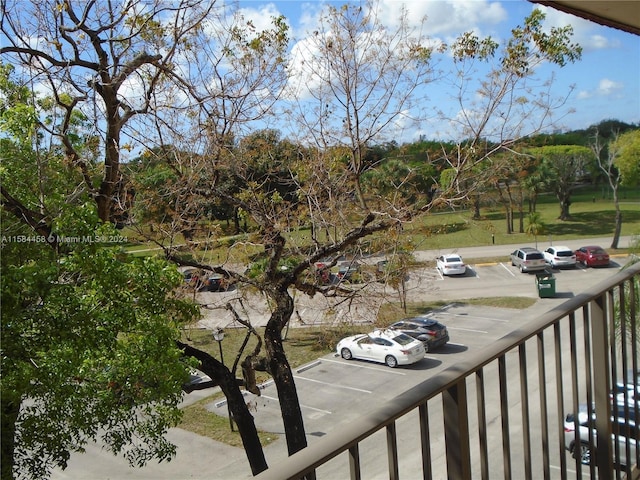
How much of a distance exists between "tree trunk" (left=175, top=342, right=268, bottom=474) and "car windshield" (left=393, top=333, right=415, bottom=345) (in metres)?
4.88

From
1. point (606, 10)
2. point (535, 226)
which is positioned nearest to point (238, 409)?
point (606, 10)

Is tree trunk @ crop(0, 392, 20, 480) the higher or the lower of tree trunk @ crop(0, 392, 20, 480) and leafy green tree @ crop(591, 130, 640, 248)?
the lower

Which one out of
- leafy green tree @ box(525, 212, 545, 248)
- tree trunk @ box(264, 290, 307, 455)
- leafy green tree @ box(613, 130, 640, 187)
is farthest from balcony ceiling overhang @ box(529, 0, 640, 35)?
leafy green tree @ box(525, 212, 545, 248)

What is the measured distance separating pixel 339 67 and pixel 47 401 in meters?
4.16

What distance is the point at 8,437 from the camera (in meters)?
4.65

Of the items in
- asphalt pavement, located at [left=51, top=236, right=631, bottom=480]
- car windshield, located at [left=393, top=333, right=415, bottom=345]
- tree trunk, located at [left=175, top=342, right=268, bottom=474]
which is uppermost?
tree trunk, located at [left=175, top=342, right=268, bottom=474]

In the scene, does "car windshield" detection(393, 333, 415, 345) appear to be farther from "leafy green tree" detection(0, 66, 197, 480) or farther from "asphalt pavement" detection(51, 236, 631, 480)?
"leafy green tree" detection(0, 66, 197, 480)

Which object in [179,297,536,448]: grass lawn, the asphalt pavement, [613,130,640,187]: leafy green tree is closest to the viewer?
[179,297,536,448]: grass lawn

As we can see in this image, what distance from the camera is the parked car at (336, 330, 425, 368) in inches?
436

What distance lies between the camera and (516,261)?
64.8 feet

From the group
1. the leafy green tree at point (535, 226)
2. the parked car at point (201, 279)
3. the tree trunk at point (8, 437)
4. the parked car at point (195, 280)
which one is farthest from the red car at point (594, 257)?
the tree trunk at point (8, 437)

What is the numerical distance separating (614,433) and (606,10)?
1.18 meters

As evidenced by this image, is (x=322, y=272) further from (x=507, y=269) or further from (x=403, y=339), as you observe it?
(x=507, y=269)

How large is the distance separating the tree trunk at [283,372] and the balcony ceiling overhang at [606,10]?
505 centimetres
